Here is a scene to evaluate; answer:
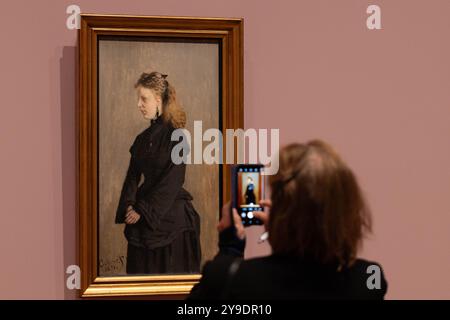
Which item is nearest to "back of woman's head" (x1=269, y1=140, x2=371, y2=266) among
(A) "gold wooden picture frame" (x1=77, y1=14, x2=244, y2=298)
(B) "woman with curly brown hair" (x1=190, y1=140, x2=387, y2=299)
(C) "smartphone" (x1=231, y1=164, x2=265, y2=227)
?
(B) "woman with curly brown hair" (x1=190, y1=140, x2=387, y2=299)

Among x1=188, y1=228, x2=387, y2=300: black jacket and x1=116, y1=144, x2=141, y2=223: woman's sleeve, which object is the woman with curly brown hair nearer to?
x1=188, y1=228, x2=387, y2=300: black jacket

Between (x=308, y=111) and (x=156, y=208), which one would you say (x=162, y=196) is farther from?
(x=308, y=111)

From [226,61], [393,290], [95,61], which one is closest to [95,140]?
[95,61]

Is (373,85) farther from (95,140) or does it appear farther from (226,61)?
(95,140)

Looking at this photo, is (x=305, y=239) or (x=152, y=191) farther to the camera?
(x=152, y=191)

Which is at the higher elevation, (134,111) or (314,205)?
(134,111)

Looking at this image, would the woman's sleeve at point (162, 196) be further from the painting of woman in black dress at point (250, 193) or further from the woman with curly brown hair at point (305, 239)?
the woman with curly brown hair at point (305, 239)

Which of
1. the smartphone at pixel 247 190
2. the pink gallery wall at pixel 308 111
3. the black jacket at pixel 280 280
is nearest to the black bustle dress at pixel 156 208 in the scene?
the pink gallery wall at pixel 308 111

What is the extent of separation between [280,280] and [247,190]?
0.54 m

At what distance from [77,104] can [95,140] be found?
132 mm

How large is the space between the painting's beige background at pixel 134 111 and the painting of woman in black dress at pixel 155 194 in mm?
25

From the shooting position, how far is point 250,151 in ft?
7.80

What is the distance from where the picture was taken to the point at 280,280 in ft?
4.35
